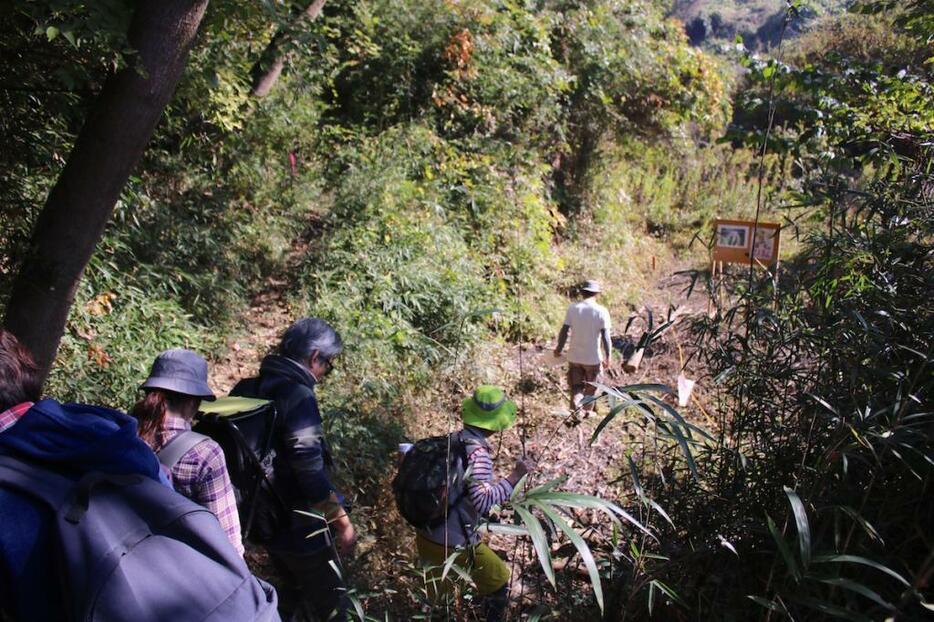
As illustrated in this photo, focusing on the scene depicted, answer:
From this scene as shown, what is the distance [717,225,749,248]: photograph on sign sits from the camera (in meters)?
6.99

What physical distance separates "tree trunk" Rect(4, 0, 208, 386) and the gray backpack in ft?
6.65

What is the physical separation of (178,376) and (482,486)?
4.47 ft

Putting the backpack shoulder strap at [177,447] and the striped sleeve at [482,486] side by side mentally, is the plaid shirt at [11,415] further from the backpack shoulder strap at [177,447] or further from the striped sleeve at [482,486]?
the striped sleeve at [482,486]

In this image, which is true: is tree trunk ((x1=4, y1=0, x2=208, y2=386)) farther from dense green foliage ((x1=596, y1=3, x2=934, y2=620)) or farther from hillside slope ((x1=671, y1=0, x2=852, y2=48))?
hillside slope ((x1=671, y1=0, x2=852, y2=48))

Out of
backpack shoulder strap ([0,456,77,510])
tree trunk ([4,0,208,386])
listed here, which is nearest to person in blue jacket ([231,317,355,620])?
tree trunk ([4,0,208,386])

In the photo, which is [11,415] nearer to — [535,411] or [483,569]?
[483,569]

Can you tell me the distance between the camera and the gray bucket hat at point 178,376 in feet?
7.82

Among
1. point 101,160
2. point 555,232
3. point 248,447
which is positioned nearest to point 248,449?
point 248,447

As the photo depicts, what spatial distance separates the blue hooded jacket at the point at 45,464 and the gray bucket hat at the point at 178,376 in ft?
2.72

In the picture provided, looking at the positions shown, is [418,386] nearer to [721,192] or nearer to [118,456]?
[118,456]

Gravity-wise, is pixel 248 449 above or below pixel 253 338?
below

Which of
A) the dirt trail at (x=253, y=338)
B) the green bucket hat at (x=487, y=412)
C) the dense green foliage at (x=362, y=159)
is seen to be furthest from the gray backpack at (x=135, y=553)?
the dirt trail at (x=253, y=338)

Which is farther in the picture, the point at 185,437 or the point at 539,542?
the point at 185,437

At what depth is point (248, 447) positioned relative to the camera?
8.59 feet
